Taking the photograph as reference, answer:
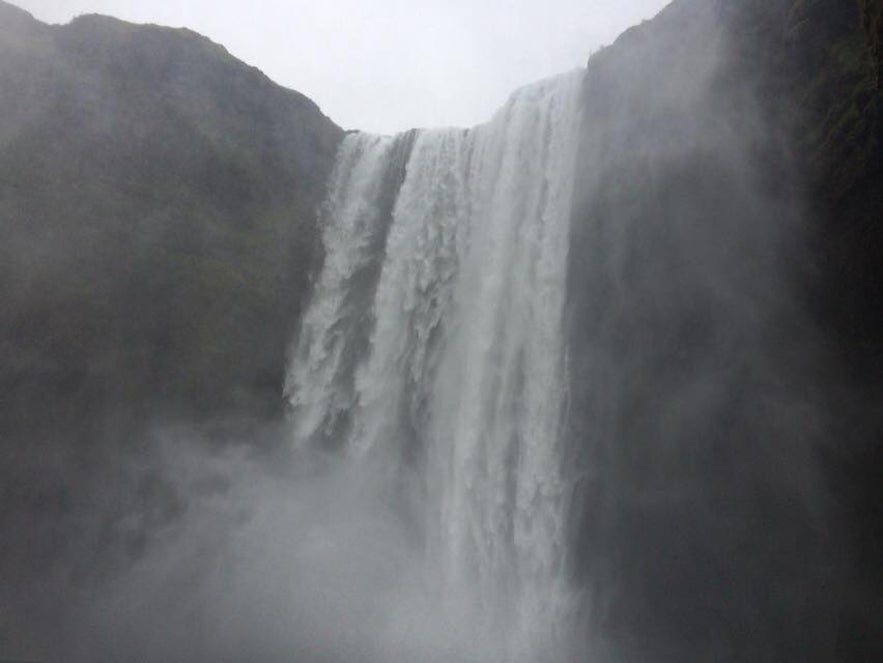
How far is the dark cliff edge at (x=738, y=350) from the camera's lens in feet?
33.7

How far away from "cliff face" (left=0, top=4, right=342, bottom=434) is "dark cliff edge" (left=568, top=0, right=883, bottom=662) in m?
9.02

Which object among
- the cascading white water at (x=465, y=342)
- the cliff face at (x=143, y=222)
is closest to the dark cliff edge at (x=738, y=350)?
the cascading white water at (x=465, y=342)

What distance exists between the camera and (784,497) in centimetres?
1063

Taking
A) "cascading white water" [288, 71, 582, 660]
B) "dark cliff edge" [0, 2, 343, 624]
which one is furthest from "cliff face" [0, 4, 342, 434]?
"cascading white water" [288, 71, 582, 660]

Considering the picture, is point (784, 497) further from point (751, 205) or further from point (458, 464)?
point (458, 464)

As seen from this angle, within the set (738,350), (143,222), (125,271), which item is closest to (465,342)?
(738,350)

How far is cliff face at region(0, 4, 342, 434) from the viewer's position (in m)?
15.6

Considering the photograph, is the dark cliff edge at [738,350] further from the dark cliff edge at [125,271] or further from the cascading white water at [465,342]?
the dark cliff edge at [125,271]

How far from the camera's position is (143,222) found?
57.0ft

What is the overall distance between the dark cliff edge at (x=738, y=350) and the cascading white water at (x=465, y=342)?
3.44 ft

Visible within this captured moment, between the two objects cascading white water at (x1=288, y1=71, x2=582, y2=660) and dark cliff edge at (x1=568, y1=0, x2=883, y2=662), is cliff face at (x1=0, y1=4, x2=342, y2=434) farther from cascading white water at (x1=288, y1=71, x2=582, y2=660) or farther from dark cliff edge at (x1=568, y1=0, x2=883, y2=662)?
dark cliff edge at (x1=568, y1=0, x2=883, y2=662)

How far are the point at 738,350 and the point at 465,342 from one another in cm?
686

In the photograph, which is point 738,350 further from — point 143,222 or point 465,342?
point 143,222

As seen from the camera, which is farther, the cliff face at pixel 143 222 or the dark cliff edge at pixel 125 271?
the cliff face at pixel 143 222
